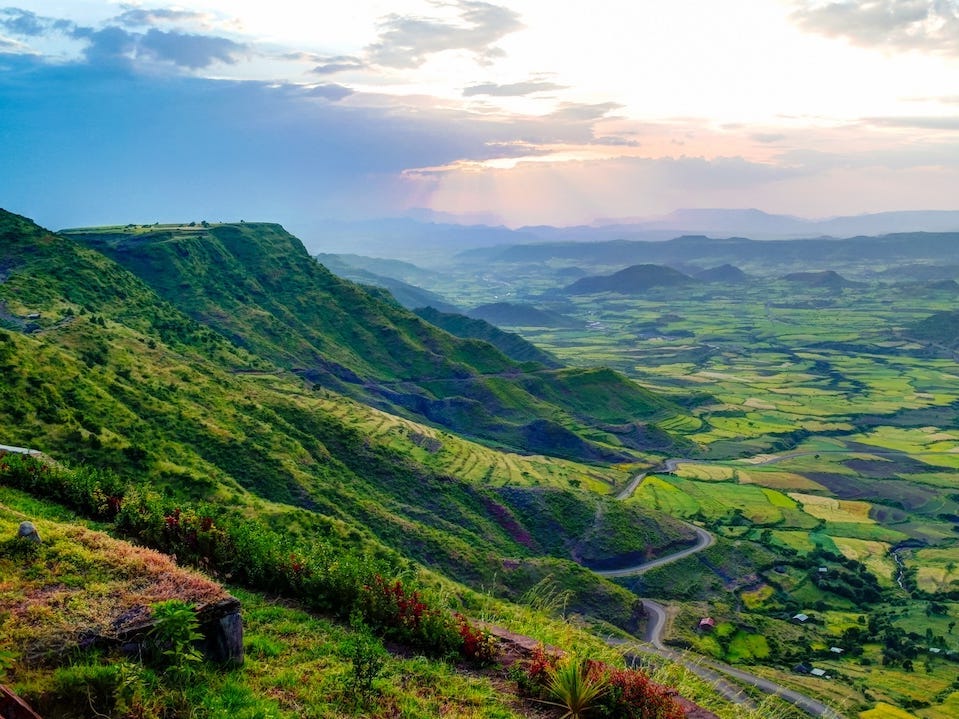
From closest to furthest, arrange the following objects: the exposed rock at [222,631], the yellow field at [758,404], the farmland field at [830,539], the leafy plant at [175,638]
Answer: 1. the leafy plant at [175,638]
2. the exposed rock at [222,631]
3. the farmland field at [830,539]
4. the yellow field at [758,404]

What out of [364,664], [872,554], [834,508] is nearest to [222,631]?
[364,664]

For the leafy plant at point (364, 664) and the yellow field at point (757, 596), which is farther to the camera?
the yellow field at point (757, 596)

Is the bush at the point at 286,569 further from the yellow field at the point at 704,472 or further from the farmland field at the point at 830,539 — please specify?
the yellow field at the point at 704,472

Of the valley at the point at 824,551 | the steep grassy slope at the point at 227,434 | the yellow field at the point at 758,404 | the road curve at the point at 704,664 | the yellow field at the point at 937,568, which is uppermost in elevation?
the steep grassy slope at the point at 227,434

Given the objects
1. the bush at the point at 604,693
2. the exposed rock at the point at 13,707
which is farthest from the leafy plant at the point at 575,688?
the exposed rock at the point at 13,707

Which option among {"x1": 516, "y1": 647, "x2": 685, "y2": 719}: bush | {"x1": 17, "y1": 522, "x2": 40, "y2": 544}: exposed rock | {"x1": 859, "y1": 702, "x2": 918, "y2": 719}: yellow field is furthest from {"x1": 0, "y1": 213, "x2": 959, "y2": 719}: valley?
{"x1": 17, "y1": 522, "x2": 40, "y2": 544}: exposed rock

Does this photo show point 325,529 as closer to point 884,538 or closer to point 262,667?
point 262,667

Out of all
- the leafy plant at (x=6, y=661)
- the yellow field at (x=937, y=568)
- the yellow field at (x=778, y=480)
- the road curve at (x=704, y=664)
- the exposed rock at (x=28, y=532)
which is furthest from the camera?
the yellow field at (x=778, y=480)
